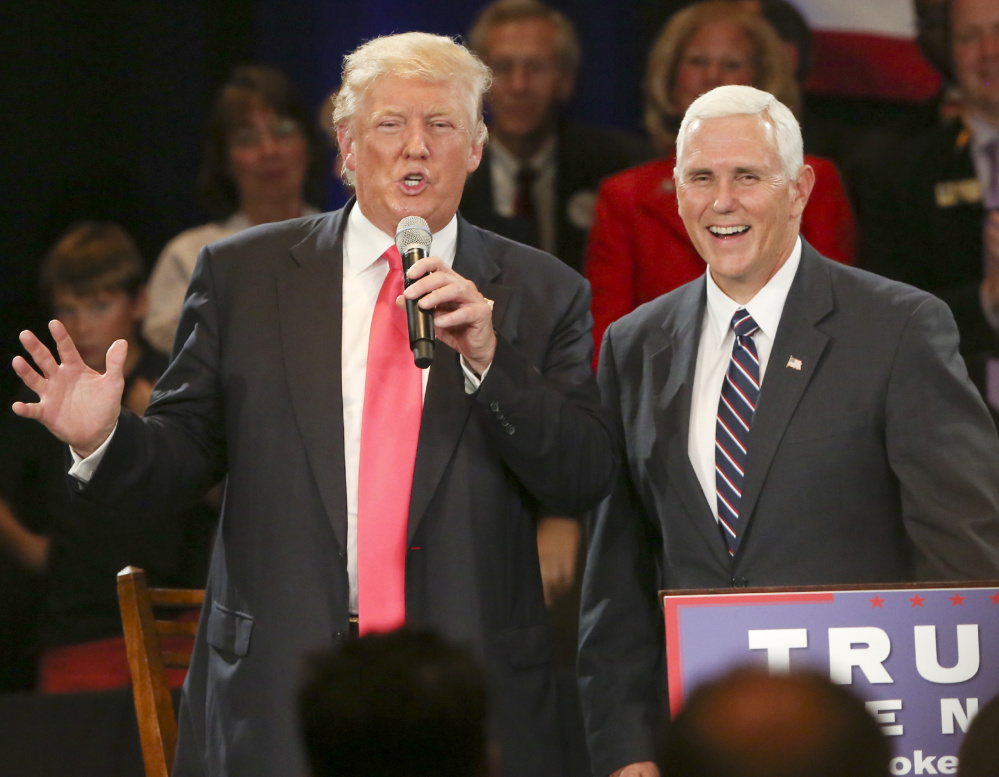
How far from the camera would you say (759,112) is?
2.49 m

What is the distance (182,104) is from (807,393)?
3.17 m

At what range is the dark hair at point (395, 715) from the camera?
3.96ft

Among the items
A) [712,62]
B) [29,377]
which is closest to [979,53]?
[712,62]

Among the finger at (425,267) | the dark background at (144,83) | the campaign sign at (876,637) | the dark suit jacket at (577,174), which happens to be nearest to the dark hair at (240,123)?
the dark background at (144,83)

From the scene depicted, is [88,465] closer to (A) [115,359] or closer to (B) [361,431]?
(A) [115,359]

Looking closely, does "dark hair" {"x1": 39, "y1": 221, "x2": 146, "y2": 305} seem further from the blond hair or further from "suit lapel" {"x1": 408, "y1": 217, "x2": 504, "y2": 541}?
"suit lapel" {"x1": 408, "y1": 217, "x2": 504, "y2": 541}

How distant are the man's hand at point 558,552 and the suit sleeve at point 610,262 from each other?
1.68 feet

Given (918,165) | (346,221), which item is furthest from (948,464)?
(918,165)

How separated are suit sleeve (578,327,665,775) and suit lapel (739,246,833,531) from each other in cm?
25

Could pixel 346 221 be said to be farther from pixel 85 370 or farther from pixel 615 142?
pixel 615 142

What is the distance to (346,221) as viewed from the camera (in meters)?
2.43

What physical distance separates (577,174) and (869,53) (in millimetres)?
1204

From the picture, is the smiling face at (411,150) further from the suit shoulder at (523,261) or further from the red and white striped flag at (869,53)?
the red and white striped flag at (869,53)

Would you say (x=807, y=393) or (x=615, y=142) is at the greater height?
(x=615, y=142)
